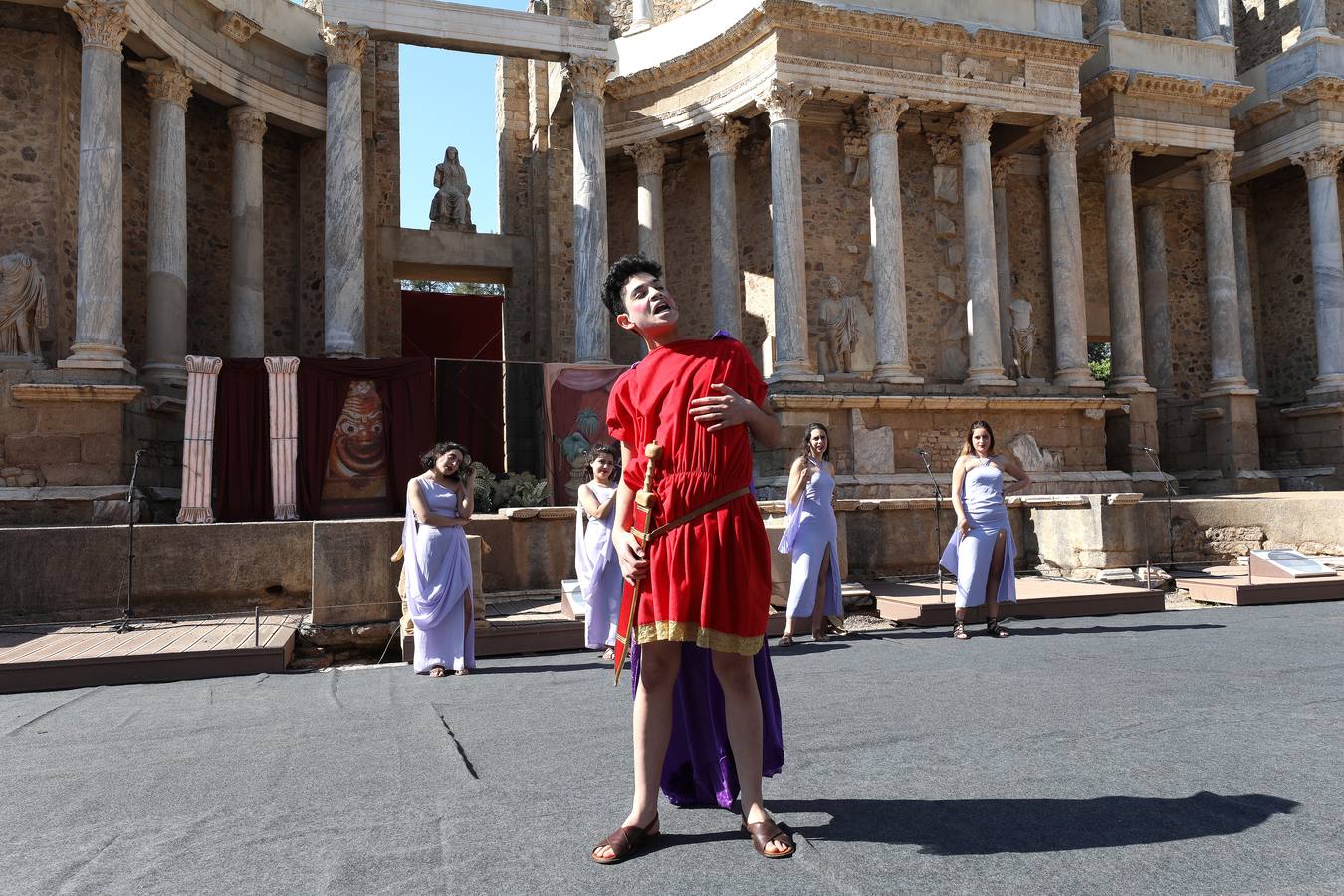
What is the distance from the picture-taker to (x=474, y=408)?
14.9 metres

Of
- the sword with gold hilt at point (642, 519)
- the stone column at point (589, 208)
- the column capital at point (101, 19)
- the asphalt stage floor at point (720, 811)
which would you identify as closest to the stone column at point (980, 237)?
the stone column at point (589, 208)

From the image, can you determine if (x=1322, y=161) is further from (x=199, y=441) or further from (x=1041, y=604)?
(x=199, y=441)

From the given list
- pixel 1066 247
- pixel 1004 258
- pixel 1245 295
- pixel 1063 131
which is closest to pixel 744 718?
pixel 1066 247

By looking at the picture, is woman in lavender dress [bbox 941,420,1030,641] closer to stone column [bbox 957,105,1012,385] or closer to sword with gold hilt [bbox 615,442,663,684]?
sword with gold hilt [bbox 615,442,663,684]

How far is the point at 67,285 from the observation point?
13.0 metres

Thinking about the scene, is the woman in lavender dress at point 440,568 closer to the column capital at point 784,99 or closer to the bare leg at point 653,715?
the bare leg at point 653,715

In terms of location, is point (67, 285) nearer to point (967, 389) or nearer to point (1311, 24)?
point (967, 389)

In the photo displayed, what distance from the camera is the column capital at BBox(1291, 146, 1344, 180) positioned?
19156 millimetres

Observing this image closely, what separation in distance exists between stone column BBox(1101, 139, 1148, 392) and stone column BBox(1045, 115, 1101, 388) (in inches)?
60.4

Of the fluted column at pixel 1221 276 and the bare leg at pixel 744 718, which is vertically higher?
the fluted column at pixel 1221 276

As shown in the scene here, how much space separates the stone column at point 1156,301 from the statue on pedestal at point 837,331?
791 centimetres

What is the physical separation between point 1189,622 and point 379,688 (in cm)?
653

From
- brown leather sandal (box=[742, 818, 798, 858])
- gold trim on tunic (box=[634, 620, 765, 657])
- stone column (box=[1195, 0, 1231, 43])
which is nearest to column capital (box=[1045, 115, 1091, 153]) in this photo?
stone column (box=[1195, 0, 1231, 43])

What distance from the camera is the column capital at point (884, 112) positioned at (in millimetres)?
16359
